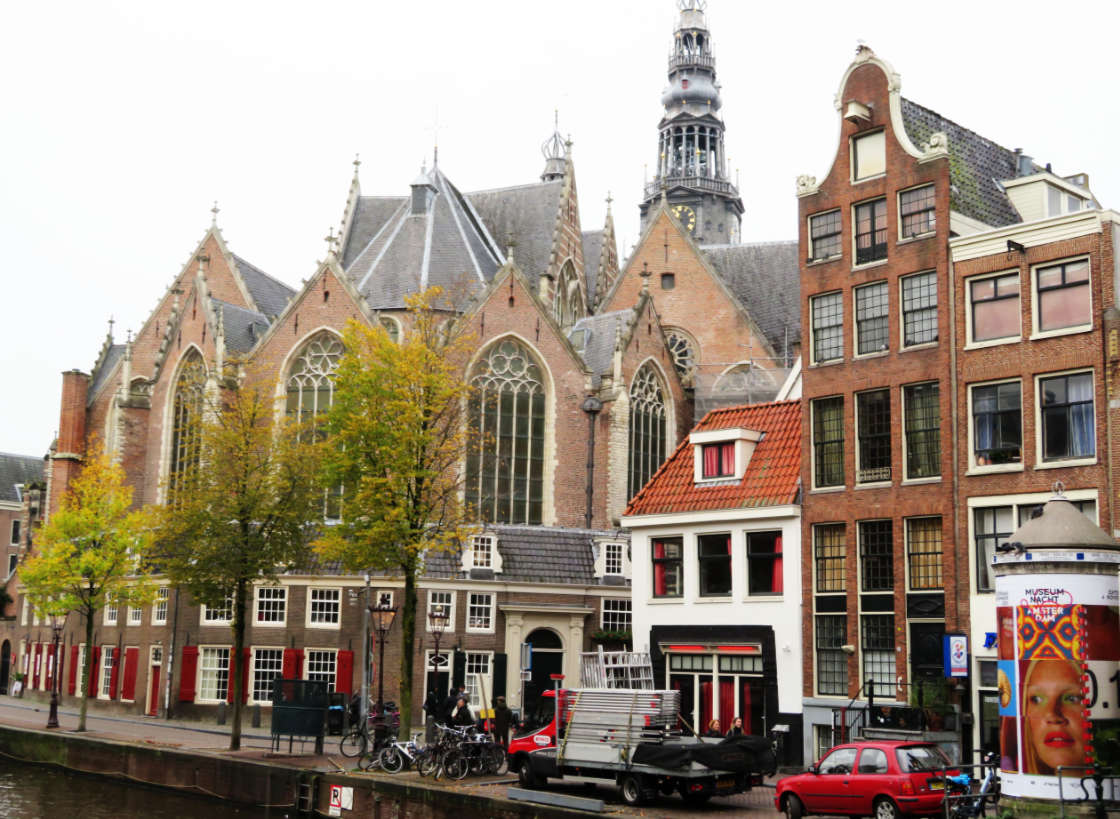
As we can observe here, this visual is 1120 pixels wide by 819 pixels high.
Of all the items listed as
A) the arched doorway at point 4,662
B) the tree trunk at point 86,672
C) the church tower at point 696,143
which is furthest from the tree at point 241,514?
the church tower at point 696,143

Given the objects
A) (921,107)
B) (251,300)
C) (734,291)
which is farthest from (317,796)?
(734,291)

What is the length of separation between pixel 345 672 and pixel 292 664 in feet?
6.66

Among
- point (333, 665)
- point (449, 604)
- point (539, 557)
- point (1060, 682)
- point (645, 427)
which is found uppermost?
point (645, 427)

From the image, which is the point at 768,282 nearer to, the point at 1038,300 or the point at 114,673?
the point at 114,673

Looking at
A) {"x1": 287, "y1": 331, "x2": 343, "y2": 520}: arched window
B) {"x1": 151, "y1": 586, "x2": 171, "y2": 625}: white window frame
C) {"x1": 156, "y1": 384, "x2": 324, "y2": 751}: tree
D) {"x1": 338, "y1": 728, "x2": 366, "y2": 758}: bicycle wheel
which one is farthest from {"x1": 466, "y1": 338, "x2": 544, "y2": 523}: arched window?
{"x1": 338, "y1": 728, "x2": 366, "y2": 758}: bicycle wheel

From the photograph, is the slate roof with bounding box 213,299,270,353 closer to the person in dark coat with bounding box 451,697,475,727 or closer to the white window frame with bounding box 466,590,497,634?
the white window frame with bounding box 466,590,497,634

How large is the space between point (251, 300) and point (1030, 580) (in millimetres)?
42499

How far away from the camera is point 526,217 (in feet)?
191

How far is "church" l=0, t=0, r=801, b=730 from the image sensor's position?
37.8 meters

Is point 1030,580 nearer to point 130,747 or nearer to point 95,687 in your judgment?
point 130,747

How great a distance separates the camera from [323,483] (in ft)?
97.9

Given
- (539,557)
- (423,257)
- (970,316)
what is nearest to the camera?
(970,316)

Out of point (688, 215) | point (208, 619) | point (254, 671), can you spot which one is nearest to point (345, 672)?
point (254, 671)

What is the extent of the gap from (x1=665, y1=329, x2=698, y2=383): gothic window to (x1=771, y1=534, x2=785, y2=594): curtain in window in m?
25.5
